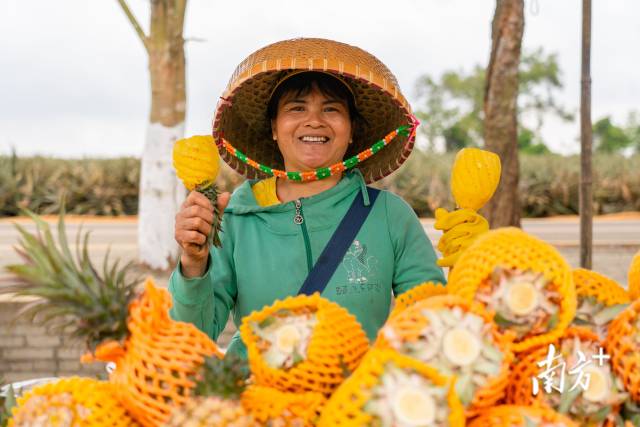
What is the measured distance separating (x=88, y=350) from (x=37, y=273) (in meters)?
0.17

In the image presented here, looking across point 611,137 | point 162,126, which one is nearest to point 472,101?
point 611,137

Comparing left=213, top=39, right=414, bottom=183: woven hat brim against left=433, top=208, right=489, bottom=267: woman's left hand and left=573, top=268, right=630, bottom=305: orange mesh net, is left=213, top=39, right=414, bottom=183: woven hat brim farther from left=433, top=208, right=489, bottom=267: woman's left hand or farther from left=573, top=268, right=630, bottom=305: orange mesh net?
left=573, top=268, right=630, bottom=305: orange mesh net

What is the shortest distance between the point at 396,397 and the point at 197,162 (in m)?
0.83

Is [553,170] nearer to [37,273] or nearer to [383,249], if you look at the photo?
[383,249]

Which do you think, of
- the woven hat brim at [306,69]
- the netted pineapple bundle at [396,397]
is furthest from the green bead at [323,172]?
the netted pineapple bundle at [396,397]

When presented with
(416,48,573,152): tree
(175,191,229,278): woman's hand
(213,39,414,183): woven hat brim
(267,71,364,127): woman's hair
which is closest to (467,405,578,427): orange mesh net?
(175,191,229,278): woman's hand

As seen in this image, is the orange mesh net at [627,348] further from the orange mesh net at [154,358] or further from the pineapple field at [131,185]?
the pineapple field at [131,185]

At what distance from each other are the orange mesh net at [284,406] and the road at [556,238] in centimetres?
679

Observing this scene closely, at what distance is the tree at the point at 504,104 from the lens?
6730 mm

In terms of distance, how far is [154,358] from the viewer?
121 centimetres

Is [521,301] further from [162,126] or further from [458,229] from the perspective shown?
[162,126]

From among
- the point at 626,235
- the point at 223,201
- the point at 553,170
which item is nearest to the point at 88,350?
the point at 223,201

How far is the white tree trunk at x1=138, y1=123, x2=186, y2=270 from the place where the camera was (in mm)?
8000

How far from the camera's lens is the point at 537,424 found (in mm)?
1143
